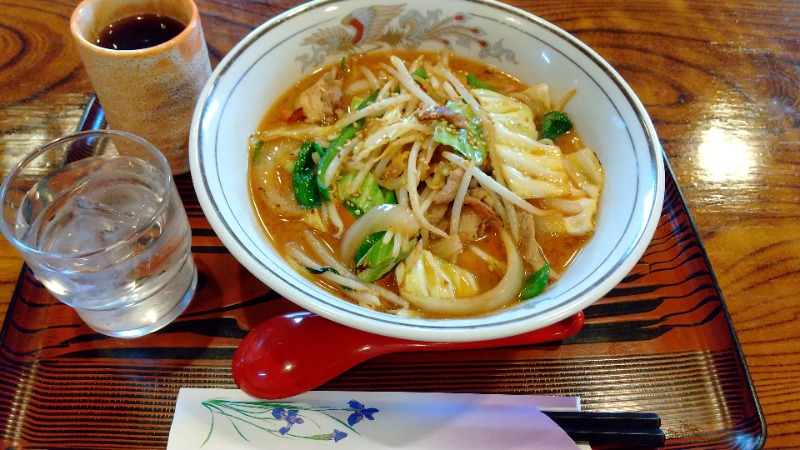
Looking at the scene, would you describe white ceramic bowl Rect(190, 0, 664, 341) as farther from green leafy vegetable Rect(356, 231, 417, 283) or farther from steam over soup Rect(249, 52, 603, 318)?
green leafy vegetable Rect(356, 231, 417, 283)

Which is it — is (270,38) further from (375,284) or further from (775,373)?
(775,373)

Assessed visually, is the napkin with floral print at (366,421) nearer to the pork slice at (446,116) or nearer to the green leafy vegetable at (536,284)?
the green leafy vegetable at (536,284)

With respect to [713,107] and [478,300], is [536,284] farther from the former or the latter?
[713,107]

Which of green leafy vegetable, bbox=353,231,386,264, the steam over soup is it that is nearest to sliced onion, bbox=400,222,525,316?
the steam over soup

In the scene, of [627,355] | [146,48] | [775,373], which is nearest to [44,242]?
[146,48]

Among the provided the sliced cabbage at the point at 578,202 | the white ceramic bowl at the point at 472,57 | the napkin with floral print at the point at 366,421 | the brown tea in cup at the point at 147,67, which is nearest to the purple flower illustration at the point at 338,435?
the napkin with floral print at the point at 366,421
